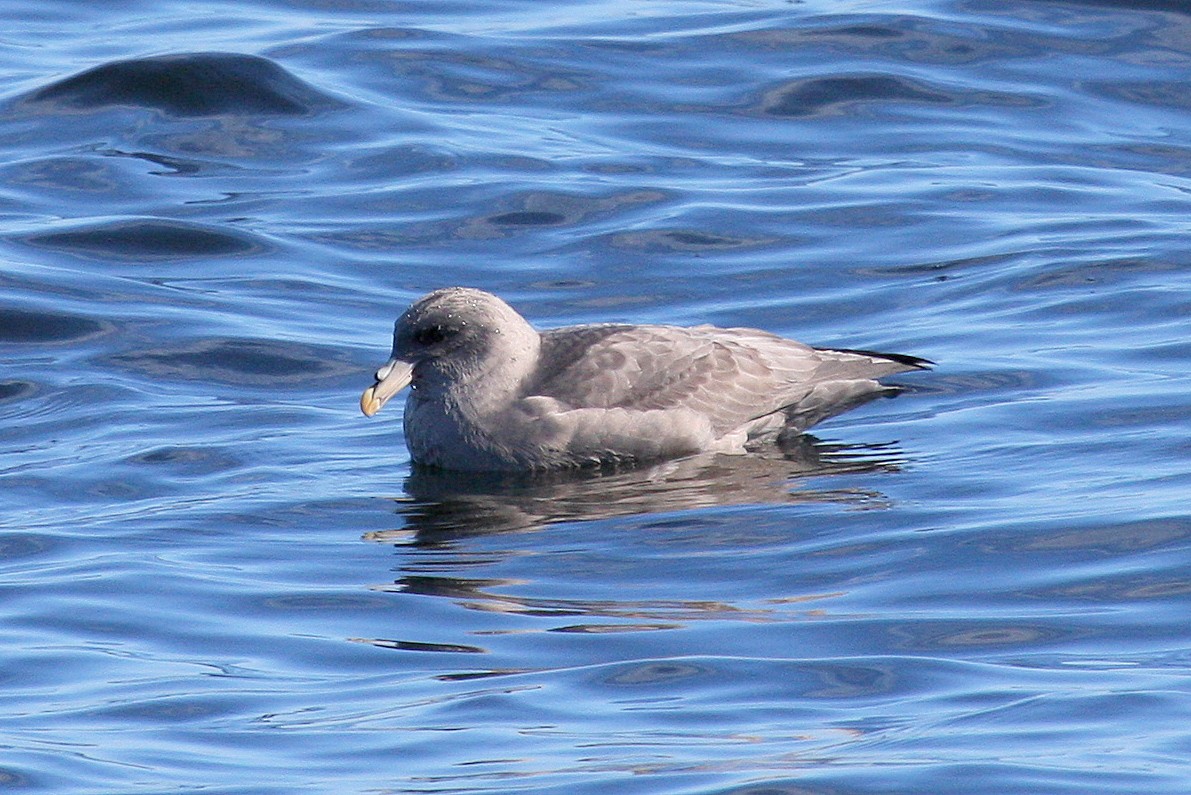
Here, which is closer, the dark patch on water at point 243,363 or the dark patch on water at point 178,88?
the dark patch on water at point 243,363

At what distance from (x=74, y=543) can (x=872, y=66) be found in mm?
9612

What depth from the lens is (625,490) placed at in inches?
373

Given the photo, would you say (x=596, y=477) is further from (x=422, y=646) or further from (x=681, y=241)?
(x=681, y=241)

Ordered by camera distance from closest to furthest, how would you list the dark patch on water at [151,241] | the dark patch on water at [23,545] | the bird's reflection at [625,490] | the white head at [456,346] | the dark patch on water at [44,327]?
the dark patch on water at [23,545] < the bird's reflection at [625,490] < the white head at [456,346] < the dark patch on water at [44,327] < the dark patch on water at [151,241]

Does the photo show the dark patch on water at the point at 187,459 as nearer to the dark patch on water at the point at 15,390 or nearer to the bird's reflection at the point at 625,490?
the bird's reflection at the point at 625,490

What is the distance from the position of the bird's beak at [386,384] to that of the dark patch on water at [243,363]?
1.32 metres

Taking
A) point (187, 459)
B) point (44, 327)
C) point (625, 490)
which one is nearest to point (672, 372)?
point (625, 490)

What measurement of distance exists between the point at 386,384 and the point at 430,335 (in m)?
0.30

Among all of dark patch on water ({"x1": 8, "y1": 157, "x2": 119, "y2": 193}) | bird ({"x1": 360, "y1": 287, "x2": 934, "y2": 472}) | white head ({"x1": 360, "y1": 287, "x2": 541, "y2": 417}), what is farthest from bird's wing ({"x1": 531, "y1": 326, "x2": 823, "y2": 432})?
dark patch on water ({"x1": 8, "y1": 157, "x2": 119, "y2": 193})

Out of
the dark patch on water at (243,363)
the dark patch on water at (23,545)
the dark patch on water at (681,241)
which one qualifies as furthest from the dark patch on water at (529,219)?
the dark patch on water at (23,545)

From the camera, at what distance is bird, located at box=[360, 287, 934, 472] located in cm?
982

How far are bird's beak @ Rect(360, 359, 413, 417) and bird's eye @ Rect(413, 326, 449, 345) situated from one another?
0.37 ft

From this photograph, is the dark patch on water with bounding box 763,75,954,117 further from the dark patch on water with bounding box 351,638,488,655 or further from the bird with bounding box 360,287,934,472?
the dark patch on water with bounding box 351,638,488,655

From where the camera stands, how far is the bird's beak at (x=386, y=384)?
980 cm
